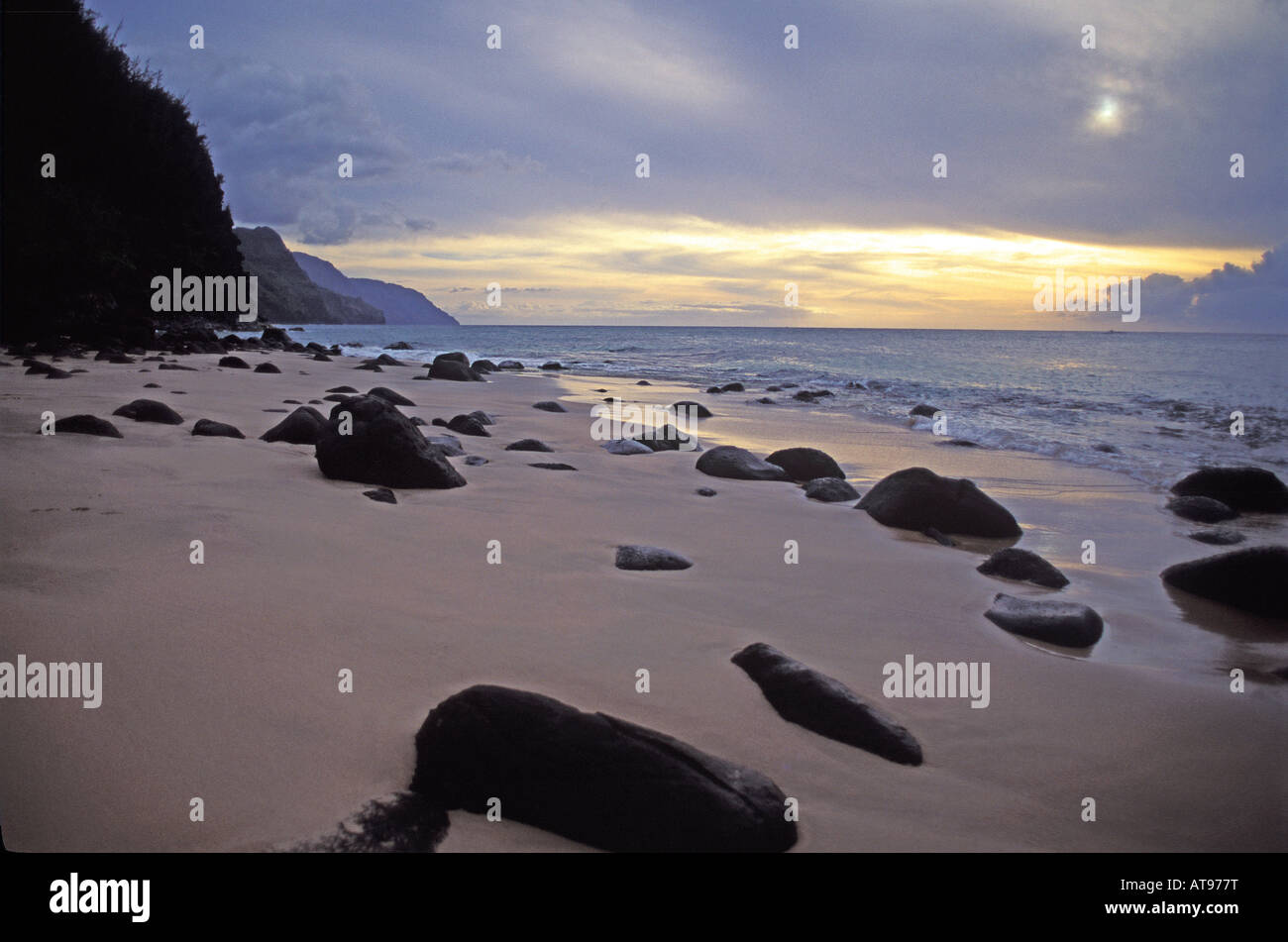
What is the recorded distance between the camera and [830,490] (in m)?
6.87

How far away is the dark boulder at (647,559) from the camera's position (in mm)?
4238

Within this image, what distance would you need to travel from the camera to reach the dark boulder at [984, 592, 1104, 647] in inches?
143

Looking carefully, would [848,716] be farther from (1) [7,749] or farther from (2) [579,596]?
(1) [7,749]

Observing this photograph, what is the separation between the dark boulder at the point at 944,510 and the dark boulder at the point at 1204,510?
89.9 inches

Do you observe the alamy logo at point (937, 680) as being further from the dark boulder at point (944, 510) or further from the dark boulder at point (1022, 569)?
the dark boulder at point (944, 510)

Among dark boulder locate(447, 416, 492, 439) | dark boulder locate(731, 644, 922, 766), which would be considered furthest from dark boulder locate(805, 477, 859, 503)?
dark boulder locate(447, 416, 492, 439)

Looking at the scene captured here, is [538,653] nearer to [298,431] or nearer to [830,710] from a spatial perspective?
[830,710]

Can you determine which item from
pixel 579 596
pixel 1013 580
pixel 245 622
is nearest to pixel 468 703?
pixel 245 622

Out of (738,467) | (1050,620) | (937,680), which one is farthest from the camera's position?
(738,467)

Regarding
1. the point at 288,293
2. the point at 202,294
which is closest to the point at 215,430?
the point at 202,294

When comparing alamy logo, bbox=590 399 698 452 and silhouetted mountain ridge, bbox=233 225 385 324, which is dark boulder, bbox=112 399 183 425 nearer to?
alamy logo, bbox=590 399 698 452

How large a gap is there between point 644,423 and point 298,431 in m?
6.22

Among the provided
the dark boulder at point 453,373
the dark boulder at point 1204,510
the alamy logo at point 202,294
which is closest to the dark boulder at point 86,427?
the dark boulder at point 1204,510

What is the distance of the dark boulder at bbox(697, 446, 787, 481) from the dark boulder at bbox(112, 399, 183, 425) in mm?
5268
